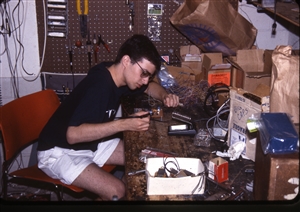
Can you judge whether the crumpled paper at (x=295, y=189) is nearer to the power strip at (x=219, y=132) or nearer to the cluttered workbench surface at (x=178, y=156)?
the cluttered workbench surface at (x=178, y=156)

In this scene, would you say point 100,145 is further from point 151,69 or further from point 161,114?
point 151,69

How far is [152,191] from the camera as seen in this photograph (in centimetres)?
163

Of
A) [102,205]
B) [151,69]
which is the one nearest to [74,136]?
[102,205]

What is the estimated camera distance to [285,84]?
1754mm

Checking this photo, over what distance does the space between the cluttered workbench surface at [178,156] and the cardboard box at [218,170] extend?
0.02m

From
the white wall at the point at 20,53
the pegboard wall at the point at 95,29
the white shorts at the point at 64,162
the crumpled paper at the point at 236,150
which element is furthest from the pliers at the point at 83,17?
the crumpled paper at the point at 236,150

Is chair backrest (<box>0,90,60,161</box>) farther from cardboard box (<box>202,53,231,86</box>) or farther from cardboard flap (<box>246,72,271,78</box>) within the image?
cardboard flap (<box>246,72,271,78</box>)

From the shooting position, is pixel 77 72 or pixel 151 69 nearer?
pixel 151 69

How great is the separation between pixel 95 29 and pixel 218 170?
195cm

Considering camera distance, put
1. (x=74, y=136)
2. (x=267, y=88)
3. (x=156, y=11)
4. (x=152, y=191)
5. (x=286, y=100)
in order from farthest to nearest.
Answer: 1. (x=156, y=11)
2. (x=267, y=88)
3. (x=74, y=136)
4. (x=286, y=100)
5. (x=152, y=191)

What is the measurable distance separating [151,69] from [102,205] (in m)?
0.89

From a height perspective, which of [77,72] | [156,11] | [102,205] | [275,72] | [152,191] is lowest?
[102,205]

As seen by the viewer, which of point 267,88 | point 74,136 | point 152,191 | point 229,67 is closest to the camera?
point 152,191

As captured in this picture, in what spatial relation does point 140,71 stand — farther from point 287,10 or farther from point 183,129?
point 287,10
